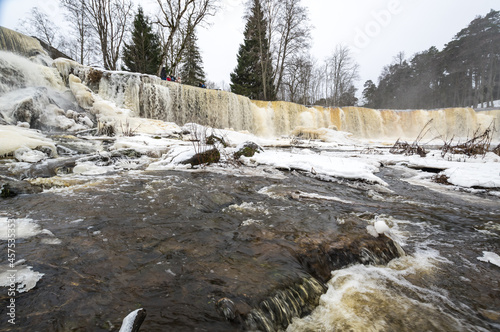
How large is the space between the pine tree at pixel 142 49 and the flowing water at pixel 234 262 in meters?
23.0

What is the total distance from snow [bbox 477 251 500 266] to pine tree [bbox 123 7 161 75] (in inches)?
986

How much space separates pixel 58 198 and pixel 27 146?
12.1 feet

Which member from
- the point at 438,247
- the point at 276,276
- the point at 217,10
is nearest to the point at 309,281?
the point at 276,276

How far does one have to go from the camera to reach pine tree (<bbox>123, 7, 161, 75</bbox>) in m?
20.5

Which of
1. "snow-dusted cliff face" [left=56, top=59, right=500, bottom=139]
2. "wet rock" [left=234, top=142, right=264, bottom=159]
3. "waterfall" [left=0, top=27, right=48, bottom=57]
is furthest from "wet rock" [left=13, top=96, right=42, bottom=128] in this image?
"wet rock" [left=234, top=142, right=264, bottom=159]

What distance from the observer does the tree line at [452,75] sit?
2611 cm

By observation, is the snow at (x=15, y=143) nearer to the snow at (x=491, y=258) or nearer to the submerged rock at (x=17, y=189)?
the submerged rock at (x=17, y=189)

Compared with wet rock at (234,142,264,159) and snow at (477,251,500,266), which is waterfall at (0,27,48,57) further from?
snow at (477,251,500,266)

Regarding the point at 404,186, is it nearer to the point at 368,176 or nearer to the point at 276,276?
the point at 368,176

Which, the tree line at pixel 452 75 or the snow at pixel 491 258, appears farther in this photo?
the tree line at pixel 452 75

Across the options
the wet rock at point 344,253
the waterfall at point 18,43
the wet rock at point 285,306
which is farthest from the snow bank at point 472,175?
the waterfall at point 18,43

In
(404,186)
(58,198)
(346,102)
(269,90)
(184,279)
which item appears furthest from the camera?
(346,102)

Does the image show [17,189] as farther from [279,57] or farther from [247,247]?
[279,57]

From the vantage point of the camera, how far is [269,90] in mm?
→ 23625
